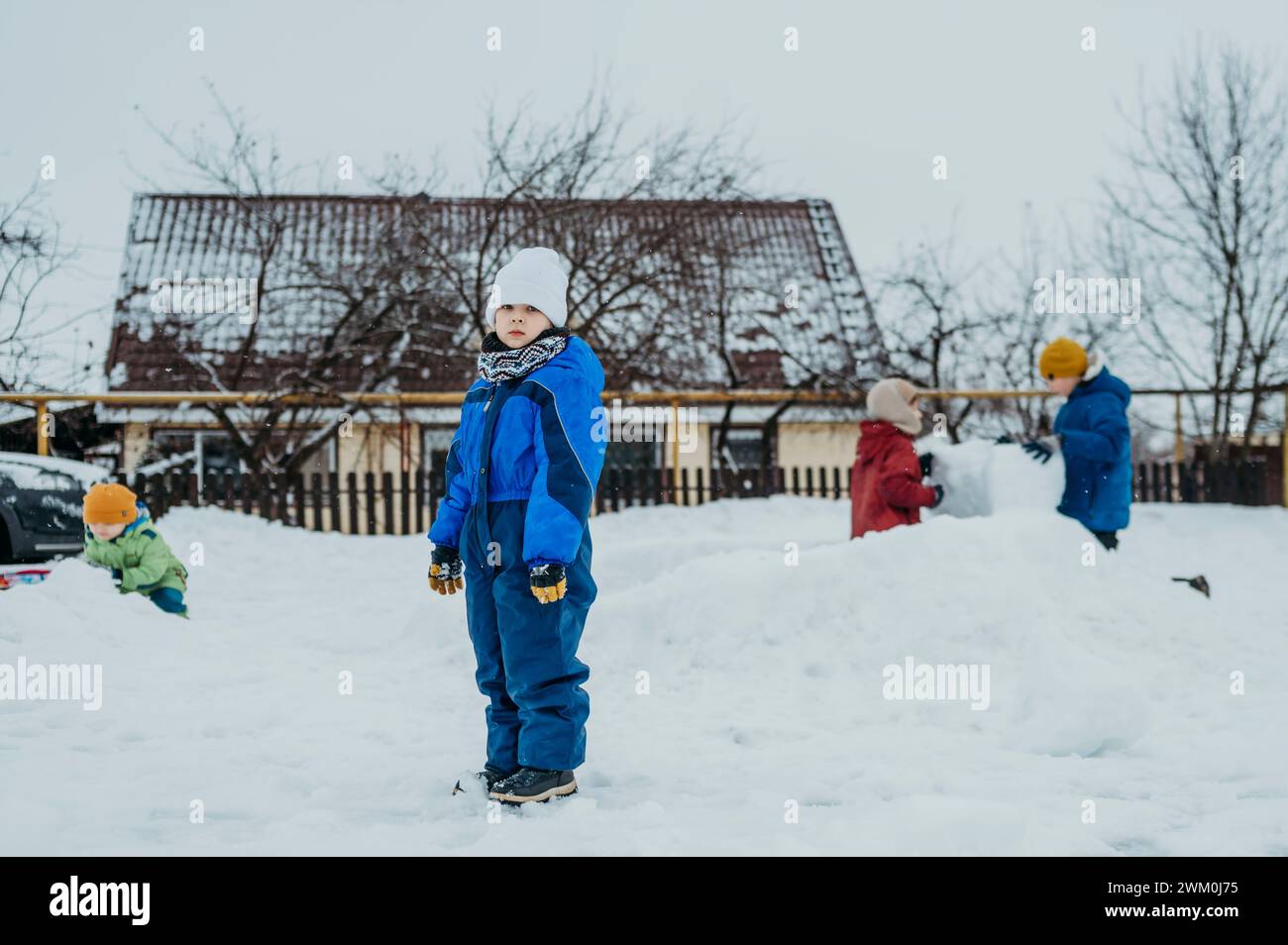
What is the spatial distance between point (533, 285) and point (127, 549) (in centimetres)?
438

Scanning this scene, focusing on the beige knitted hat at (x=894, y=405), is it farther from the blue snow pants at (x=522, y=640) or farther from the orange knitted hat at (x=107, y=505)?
the orange knitted hat at (x=107, y=505)

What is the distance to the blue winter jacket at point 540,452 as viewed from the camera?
3062 mm

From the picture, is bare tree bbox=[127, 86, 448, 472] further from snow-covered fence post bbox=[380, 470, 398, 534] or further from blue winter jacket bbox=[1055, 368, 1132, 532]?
blue winter jacket bbox=[1055, 368, 1132, 532]

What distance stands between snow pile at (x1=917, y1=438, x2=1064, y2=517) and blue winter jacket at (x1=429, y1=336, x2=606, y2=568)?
12.8 feet

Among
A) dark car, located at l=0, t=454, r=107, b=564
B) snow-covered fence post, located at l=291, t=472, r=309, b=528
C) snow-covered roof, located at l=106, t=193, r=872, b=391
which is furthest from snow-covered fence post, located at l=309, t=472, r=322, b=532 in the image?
dark car, located at l=0, t=454, r=107, b=564

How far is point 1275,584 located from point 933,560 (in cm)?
490

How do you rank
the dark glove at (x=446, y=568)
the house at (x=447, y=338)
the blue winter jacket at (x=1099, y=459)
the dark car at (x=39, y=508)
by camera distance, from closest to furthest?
the dark glove at (x=446, y=568) < the blue winter jacket at (x=1099, y=459) < the dark car at (x=39, y=508) < the house at (x=447, y=338)

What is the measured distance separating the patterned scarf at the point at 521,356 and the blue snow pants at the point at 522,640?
38 cm

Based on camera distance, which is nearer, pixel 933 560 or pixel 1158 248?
pixel 933 560

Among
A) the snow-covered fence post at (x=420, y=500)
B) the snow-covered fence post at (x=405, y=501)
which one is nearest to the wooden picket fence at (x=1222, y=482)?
the snow-covered fence post at (x=420, y=500)

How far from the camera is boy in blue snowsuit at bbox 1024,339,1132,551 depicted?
20.2ft
